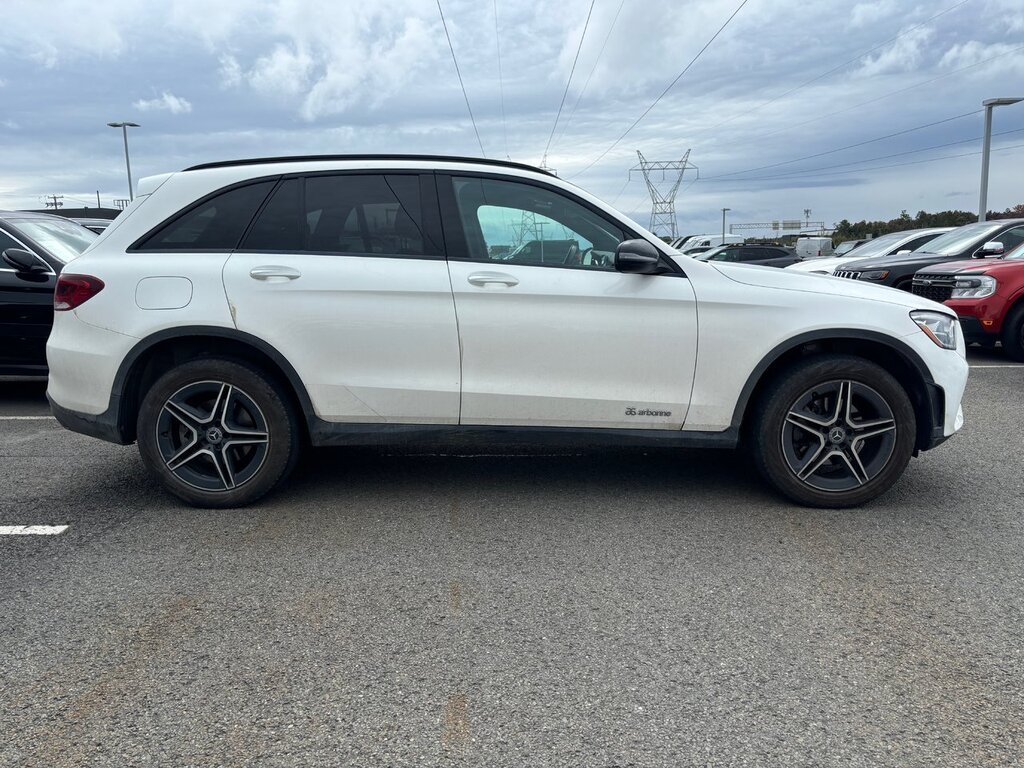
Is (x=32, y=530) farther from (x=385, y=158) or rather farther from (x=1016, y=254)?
(x=1016, y=254)

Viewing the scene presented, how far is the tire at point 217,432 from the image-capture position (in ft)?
14.3

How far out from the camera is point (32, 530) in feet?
13.8

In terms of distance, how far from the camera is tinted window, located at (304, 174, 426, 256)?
442 cm

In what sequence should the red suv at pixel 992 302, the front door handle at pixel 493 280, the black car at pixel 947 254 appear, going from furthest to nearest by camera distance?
the black car at pixel 947 254
the red suv at pixel 992 302
the front door handle at pixel 493 280

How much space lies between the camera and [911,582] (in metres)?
3.55

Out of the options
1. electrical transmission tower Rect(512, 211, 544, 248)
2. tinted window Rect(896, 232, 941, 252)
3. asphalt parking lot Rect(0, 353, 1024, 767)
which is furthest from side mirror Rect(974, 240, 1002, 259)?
electrical transmission tower Rect(512, 211, 544, 248)

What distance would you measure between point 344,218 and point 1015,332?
8.53 metres

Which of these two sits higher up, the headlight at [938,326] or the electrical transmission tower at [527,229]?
the electrical transmission tower at [527,229]

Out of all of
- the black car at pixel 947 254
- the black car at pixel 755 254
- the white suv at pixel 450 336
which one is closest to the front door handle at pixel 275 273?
the white suv at pixel 450 336

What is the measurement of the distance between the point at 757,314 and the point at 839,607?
1594 mm

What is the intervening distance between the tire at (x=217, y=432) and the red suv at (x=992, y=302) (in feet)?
27.1

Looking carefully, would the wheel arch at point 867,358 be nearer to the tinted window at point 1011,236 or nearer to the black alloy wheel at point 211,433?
the black alloy wheel at point 211,433

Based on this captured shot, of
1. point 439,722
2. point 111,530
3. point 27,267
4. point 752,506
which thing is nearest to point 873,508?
point 752,506

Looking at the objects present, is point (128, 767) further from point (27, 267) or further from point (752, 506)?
point (27, 267)
